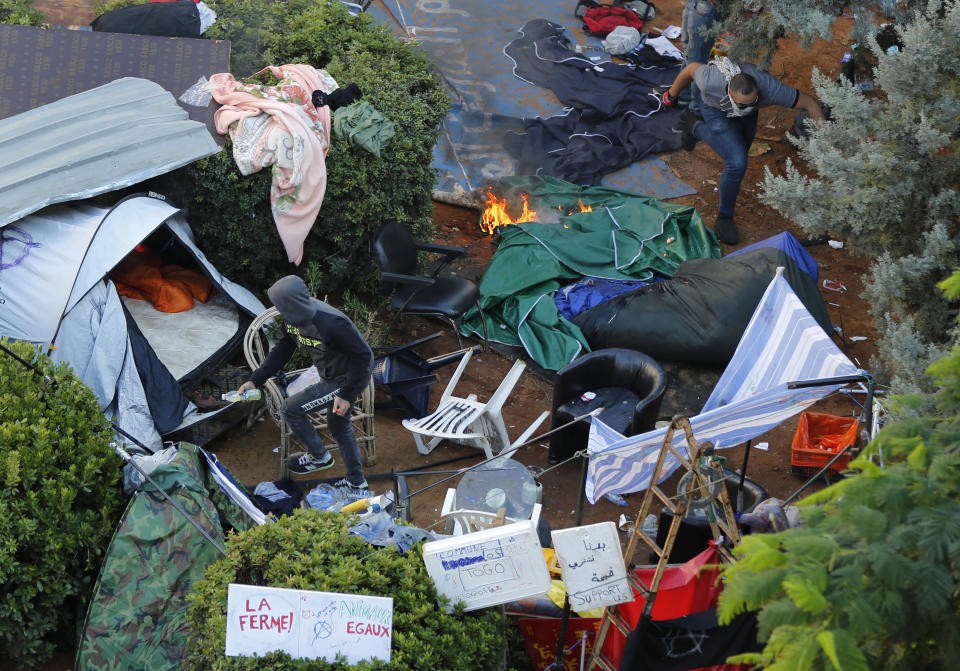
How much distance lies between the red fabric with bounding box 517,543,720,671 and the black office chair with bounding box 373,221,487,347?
338 cm

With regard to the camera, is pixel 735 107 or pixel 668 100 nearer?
pixel 735 107

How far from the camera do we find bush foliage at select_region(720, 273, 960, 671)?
247 cm

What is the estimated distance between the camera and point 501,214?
369 inches

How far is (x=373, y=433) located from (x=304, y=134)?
2.49m

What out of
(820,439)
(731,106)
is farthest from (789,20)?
(820,439)

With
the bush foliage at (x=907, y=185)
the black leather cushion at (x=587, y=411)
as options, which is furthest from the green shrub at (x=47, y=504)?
the bush foliage at (x=907, y=185)

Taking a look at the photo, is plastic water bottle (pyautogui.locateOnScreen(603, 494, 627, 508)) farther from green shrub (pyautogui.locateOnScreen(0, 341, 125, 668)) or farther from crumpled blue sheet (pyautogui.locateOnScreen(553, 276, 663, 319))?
green shrub (pyautogui.locateOnScreen(0, 341, 125, 668))

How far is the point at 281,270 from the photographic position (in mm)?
7965

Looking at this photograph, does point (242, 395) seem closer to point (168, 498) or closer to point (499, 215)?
point (168, 498)

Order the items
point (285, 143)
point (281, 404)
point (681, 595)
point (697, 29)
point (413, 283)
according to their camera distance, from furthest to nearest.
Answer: point (697, 29), point (413, 283), point (285, 143), point (281, 404), point (681, 595)

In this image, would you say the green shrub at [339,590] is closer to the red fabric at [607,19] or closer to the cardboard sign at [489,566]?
the cardboard sign at [489,566]

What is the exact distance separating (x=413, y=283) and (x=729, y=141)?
3.87m

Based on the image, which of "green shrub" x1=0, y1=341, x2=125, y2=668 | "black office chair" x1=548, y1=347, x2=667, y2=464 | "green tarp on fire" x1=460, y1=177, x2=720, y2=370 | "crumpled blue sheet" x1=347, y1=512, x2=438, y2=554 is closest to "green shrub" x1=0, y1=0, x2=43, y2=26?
"green shrub" x1=0, y1=341, x2=125, y2=668

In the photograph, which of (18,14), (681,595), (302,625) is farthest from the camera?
(18,14)
